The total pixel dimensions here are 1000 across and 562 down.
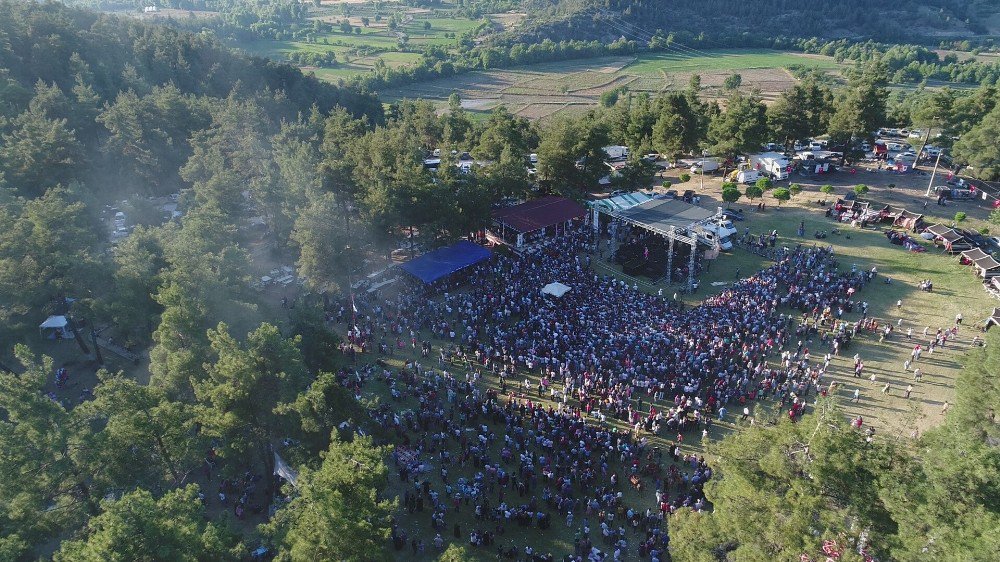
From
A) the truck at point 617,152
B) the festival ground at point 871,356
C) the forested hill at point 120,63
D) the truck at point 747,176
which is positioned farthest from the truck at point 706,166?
the forested hill at point 120,63

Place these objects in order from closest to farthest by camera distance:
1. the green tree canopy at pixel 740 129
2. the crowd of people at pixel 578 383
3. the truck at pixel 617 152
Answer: the crowd of people at pixel 578 383
the green tree canopy at pixel 740 129
the truck at pixel 617 152

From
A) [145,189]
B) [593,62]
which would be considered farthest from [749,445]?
[593,62]

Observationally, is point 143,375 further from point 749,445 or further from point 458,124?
point 458,124

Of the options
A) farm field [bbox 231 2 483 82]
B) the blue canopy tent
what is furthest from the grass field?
the blue canopy tent

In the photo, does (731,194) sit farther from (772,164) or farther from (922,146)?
(922,146)

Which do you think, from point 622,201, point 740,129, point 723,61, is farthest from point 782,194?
point 723,61

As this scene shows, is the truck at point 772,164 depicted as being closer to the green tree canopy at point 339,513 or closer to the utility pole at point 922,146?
the utility pole at point 922,146

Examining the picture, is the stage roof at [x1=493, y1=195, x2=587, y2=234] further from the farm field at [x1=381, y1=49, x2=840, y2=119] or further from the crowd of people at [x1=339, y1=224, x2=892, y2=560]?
the farm field at [x1=381, y1=49, x2=840, y2=119]
